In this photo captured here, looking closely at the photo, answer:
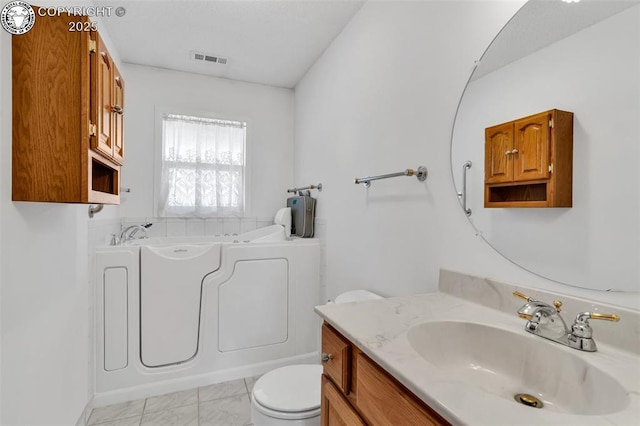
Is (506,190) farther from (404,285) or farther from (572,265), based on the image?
(404,285)

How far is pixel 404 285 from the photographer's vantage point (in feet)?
5.27

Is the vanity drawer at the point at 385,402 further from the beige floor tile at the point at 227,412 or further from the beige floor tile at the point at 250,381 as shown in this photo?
the beige floor tile at the point at 250,381

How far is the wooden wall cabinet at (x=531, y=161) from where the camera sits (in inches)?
35.9

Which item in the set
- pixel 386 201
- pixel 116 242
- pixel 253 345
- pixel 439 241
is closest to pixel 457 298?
pixel 439 241

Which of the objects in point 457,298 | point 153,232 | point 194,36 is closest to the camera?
point 457,298

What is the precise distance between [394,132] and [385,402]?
4.32 feet

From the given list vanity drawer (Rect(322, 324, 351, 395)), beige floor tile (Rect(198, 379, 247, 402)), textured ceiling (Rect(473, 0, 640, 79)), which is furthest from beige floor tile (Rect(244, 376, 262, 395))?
textured ceiling (Rect(473, 0, 640, 79))

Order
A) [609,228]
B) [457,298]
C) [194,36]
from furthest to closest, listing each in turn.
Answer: [194,36]
[457,298]
[609,228]

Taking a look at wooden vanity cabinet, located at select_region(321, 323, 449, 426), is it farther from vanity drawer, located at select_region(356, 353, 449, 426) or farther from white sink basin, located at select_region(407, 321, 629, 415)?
white sink basin, located at select_region(407, 321, 629, 415)

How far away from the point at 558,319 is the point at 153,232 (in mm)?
2952

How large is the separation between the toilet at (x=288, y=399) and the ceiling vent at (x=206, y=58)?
97.2 inches

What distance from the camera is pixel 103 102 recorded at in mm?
1317

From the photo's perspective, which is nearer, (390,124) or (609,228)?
(609,228)

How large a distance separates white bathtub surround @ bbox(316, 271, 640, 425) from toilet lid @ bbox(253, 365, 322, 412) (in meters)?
0.56
